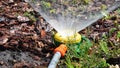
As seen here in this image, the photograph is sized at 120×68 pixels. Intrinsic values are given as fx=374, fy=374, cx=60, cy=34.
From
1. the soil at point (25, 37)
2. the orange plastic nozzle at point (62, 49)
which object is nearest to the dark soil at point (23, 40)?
the soil at point (25, 37)

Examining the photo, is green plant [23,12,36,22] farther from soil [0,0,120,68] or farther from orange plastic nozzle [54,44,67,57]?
orange plastic nozzle [54,44,67,57]

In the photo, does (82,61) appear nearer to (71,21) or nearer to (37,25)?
(71,21)

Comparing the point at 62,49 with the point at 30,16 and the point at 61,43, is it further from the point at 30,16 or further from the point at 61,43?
the point at 30,16

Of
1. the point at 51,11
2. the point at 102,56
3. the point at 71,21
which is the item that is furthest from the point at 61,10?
the point at 102,56

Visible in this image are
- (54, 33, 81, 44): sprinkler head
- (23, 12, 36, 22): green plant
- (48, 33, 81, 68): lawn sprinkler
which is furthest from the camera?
(23, 12, 36, 22): green plant

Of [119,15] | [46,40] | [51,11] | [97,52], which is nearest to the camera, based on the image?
[97,52]

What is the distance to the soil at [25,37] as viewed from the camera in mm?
2686

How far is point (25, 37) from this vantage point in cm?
300

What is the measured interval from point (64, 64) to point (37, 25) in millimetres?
734

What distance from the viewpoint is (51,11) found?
324 centimetres

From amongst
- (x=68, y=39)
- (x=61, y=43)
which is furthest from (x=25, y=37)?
(x=68, y=39)

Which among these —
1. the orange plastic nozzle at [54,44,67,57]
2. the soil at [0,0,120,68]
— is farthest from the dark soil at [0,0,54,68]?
the orange plastic nozzle at [54,44,67,57]

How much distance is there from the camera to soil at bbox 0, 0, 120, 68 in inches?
106

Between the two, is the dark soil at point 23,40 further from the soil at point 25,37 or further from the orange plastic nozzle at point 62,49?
the orange plastic nozzle at point 62,49
